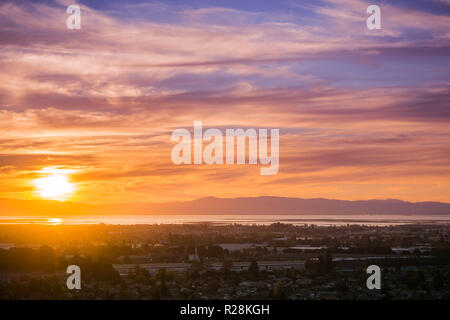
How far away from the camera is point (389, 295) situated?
2762cm

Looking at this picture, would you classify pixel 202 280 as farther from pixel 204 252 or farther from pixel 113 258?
pixel 204 252

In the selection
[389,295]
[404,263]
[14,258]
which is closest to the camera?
[389,295]

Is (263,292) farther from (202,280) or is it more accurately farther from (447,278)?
(447,278)

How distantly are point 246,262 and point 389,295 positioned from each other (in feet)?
56.7

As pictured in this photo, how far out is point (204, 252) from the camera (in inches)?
2004

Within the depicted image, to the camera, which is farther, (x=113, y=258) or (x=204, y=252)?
(x=204, y=252)

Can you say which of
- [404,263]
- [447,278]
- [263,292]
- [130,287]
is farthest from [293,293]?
[404,263]

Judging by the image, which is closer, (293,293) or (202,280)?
(293,293)
